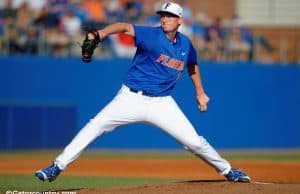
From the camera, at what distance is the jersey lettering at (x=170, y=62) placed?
888 cm

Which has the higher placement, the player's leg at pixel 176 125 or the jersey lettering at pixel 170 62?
the jersey lettering at pixel 170 62

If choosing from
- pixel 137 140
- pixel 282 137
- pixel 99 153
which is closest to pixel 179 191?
pixel 99 153

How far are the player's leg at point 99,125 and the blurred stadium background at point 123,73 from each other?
33.9 feet

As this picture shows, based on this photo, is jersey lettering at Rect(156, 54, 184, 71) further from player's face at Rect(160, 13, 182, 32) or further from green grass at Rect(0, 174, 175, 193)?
green grass at Rect(0, 174, 175, 193)

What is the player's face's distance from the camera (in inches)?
349

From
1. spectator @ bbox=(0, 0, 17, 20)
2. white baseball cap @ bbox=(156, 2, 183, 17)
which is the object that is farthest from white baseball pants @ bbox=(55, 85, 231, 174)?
spectator @ bbox=(0, 0, 17, 20)

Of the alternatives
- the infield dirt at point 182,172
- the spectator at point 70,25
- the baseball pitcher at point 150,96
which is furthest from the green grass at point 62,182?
the spectator at point 70,25

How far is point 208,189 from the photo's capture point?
891 cm

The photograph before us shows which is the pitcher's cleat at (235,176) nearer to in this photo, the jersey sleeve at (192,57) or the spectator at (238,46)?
the jersey sleeve at (192,57)

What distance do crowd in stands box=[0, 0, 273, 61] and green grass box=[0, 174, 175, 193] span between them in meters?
6.49

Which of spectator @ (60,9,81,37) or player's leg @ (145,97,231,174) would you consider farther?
spectator @ (60,9,81,37)

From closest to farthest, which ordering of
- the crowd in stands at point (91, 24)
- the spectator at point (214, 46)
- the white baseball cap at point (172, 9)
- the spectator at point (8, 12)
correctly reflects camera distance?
the white baseball cap at point (172, 9), the spectator at point (8, 12), the crowd in stands at point (91, 24), the spectator at point (214, 46)

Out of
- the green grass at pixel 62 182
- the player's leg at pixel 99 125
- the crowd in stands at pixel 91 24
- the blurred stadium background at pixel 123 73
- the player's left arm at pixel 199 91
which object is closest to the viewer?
the player's leg at pixel 99 125

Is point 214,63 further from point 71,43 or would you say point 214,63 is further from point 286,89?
point 71,43
